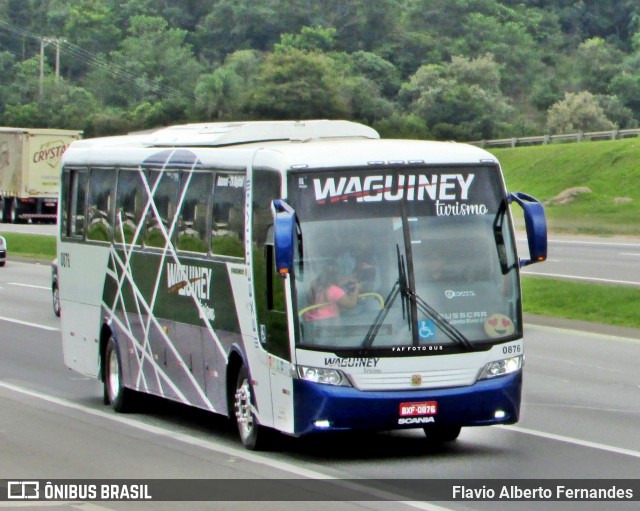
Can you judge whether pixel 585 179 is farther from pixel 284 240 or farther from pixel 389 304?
pixel 284 240

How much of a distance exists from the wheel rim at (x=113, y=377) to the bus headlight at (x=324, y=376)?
14.7 feet

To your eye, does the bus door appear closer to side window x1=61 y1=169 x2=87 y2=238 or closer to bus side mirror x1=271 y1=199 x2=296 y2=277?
bus side mirror x1=271 y1=199 x2=296 y2=277

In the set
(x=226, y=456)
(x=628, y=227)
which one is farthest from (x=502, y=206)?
(x=628, y=227)

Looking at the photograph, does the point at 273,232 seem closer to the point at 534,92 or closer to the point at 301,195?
the point at 301,195

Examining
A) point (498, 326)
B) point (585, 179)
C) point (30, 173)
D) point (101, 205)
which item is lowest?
point (585, 179)

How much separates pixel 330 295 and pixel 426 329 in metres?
0.83

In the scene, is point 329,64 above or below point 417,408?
above

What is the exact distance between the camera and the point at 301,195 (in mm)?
12664

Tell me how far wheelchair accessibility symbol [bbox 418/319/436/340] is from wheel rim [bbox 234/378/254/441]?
1672 millimetres

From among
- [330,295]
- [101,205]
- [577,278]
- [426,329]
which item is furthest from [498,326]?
[577,278]

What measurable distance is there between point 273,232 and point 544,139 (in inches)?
2594

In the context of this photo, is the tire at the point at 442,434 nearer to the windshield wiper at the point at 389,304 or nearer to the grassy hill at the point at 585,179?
the windshield wiper at the point at 389,304

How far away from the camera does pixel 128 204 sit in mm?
16109

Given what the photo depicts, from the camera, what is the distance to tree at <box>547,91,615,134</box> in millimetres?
92000
